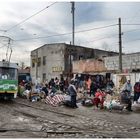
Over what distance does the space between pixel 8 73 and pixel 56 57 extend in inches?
1091

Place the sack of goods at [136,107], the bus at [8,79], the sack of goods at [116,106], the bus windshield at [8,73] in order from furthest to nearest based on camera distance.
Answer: the bus windshield at [8,73]
the bus at [8,79]
the sack of goods at [136,107]
the sack of goods at [116,106]

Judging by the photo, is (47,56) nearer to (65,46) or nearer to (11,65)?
(65,46)

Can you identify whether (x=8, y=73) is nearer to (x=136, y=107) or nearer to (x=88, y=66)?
(x=136, y=107)

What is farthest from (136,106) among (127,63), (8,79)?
(127,63)

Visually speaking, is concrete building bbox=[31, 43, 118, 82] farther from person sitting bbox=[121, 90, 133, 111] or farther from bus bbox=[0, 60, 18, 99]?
person sitting bbox=[121, 90, 133, 111]

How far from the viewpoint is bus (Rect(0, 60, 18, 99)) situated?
26.1 meters

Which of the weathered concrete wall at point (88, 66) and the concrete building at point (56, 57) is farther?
the concrete building at point (56, 57)

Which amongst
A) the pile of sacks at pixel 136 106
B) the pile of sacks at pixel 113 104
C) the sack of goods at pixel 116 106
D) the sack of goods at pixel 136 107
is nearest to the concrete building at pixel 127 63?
the pile of sacks at pixel 136 106

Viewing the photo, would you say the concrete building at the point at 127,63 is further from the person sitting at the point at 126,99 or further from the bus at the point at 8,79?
→ the person sitting at the point at 126,99

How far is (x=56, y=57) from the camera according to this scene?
5438 cm

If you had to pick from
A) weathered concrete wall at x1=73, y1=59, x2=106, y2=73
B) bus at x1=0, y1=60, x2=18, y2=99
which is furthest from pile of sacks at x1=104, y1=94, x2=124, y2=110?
weathered concrete wall at x1=73, y1=59, x2=106, y2=73

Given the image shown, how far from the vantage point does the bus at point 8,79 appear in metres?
26.1

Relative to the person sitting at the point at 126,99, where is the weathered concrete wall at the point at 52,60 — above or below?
above

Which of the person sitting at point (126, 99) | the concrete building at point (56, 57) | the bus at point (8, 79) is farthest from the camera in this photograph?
the concrete building at point (56, 57)
